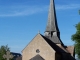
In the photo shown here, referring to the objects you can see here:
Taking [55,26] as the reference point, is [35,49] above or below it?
below

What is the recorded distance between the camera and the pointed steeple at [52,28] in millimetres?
57375

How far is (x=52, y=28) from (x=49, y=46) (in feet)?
25.8

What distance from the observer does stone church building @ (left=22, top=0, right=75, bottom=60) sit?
170 feet

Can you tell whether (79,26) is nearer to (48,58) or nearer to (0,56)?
(48,58)

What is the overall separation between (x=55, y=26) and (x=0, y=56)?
17.4 metres

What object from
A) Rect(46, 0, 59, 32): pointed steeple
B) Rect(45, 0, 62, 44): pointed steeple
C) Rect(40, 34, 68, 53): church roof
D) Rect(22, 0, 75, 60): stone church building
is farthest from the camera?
Rect(46, 0, 59, 32): pointed steeple

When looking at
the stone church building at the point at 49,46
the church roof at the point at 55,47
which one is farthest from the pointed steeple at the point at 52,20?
the church roof at the point at 55,47

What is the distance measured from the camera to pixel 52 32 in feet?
190

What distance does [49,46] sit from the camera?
2024 inches

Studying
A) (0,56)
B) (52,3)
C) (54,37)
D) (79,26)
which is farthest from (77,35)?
(0,56)

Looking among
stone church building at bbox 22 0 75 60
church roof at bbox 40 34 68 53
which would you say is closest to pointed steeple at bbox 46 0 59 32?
stone church building at bbox 22 0 75 60

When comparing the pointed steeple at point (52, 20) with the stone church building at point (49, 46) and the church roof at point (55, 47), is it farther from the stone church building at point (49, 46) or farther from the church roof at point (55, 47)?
the church roof at point (55, 47)

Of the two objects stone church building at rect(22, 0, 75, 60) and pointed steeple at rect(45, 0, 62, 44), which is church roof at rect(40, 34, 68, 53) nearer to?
stone church building at rect(22, 0, 75, 60)

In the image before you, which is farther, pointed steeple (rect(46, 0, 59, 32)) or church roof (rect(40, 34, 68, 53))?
pointed steeple (rect(46, 0, 59, 32))
